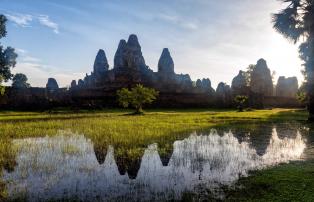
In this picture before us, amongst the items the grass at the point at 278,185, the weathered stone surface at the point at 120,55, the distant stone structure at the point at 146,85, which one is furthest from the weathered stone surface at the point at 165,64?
the grass at the point at 278,185

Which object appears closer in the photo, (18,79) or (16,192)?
(16,192)

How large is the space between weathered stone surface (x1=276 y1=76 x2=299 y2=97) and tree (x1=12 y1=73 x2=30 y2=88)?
263 ft

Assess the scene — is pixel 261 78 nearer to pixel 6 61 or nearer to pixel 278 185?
pixel 6 61

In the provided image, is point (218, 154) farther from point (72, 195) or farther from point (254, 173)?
point (72, 195)

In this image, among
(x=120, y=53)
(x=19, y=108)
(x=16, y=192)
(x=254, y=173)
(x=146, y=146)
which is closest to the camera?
(x=16, y=192)

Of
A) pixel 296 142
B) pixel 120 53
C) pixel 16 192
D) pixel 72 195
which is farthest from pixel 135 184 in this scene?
pixel 120 53

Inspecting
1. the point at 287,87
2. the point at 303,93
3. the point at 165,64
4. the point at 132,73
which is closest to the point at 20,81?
the point at 132,73

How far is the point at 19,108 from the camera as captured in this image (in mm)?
71438

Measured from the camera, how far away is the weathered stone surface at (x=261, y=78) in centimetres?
10700

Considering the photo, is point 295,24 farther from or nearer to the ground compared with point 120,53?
nearer to the ground

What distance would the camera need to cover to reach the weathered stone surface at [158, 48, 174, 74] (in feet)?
377

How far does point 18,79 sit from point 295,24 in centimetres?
6909

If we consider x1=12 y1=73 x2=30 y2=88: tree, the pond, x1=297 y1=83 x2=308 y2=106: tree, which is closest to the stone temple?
x1=12 y1=73 x2=30 y2=88: tree

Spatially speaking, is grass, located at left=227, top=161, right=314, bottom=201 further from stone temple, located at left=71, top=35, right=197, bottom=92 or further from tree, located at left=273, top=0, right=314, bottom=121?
stone temple, located at left=71, top=35, right=197, bottom=92
